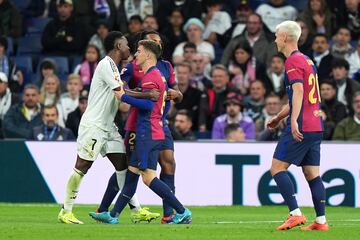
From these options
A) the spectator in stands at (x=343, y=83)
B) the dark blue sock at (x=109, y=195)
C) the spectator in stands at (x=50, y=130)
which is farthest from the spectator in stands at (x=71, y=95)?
the dark blue sock at (x=109, y=195)

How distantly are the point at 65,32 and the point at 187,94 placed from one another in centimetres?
362

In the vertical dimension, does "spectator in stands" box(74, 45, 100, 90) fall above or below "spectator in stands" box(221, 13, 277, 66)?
below

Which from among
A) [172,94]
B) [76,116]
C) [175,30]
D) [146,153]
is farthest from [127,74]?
[175,30]

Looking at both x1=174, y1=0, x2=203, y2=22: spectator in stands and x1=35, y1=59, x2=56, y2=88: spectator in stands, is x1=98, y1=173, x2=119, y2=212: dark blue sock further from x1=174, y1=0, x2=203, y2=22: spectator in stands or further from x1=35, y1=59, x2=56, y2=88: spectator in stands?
x1=174, y1=0, x2=203, y2=22: spectator in stands

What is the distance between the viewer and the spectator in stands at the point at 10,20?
25922 millimetres

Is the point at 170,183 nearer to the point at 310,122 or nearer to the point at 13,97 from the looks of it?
the point at 310,122

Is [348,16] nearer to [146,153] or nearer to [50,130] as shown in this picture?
[50,130]

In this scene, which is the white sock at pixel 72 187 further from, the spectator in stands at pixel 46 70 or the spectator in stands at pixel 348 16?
the spectator in stands at pixel 348 16

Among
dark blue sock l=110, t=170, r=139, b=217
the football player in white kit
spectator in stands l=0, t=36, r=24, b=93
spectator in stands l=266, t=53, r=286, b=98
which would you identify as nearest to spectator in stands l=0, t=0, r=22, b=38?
spectator in stands l=0, t=36, r=24, b=93

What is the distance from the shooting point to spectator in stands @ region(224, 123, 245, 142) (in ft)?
68.7

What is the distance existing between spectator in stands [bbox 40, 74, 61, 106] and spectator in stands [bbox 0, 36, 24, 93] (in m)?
1.30

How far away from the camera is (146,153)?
14.2 m

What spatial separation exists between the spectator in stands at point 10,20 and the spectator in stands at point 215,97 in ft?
16.5

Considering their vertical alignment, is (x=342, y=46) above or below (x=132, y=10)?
below
